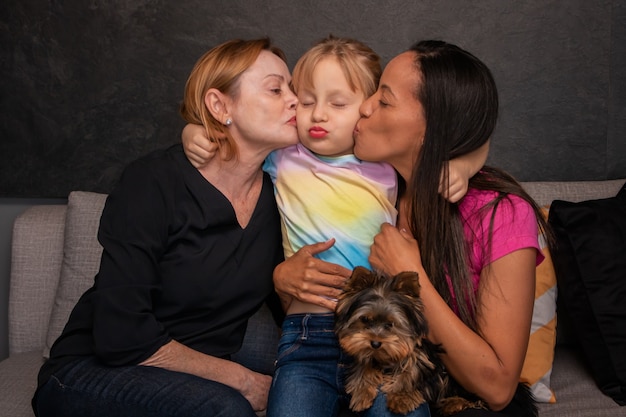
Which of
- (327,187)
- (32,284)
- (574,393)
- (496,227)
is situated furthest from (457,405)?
(32,284)

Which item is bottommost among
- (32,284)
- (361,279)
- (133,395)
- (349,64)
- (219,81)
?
(32,284)

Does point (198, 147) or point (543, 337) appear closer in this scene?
point (198, 147)

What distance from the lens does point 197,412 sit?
2.04 m

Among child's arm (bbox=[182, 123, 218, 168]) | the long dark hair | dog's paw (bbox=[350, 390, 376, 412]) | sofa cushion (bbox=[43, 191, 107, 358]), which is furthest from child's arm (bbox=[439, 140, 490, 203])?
sofa cushion (bbox=[43, 191, 107, 358])

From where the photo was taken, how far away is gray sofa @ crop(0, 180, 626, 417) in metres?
2.60

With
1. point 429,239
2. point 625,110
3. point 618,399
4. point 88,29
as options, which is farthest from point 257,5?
point 618,399

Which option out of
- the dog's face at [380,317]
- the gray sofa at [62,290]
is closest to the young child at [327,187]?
the dog's face at [380,317]

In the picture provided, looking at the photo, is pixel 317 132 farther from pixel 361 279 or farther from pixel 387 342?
pixel 387 342

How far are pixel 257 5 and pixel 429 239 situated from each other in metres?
1.42

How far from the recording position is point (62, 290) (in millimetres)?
2818

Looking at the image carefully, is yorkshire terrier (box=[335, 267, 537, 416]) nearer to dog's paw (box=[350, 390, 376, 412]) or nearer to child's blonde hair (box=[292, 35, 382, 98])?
dog's paw (box=[350, 390, 376, 412])

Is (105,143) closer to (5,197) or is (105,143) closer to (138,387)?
(5,197)

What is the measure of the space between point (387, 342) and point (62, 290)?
4.85 feet

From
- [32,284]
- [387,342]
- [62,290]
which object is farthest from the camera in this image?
[32,284]
